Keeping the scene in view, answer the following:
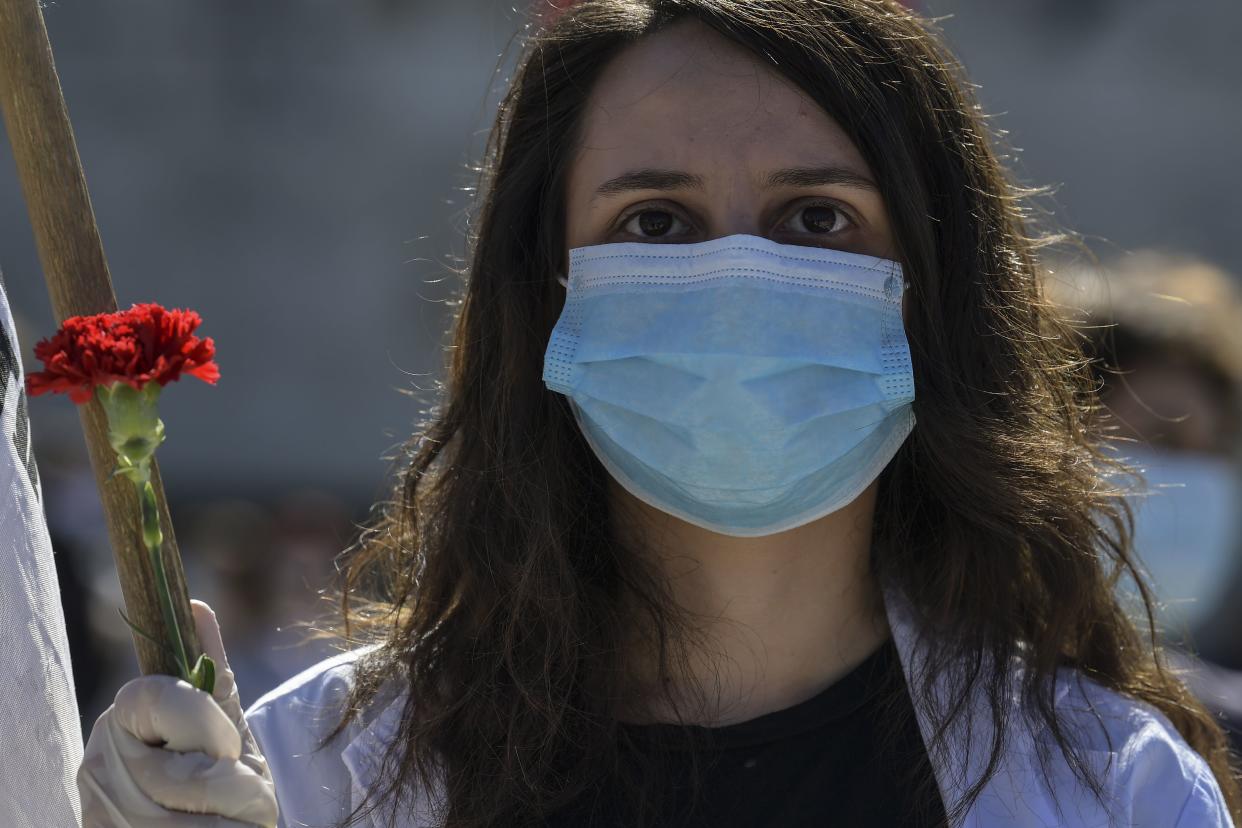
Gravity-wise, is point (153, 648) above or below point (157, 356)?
below

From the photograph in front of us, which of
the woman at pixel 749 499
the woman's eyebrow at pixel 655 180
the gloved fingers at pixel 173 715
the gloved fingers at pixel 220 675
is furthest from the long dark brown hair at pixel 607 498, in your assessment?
the gloved fingers at pixel 173 715

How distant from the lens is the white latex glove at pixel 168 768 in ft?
4.79

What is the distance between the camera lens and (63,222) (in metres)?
1.42

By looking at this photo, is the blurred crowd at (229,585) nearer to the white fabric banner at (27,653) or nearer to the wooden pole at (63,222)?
the white fabric banner at (27,653)

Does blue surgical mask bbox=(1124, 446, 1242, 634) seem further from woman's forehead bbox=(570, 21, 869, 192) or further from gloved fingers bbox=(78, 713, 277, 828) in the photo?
gloved fingers bbox=(78, 713, 277, 828)

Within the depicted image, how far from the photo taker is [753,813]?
1933 millimetres

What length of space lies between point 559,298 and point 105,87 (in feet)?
25.7

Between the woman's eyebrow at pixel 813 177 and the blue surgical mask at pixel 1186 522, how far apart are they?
1779 millimetres

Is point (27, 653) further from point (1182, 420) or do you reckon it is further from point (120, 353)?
point (1182, 420)

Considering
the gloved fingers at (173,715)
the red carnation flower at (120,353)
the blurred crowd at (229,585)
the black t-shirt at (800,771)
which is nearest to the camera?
the red carnation flower at (120,353)

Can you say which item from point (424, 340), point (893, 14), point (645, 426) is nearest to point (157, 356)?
point (645, 426)

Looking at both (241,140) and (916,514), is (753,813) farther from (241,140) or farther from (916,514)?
(241,140)

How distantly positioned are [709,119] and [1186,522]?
2.15 metres

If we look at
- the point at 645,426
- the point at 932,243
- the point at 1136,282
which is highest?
the point at 932,243
